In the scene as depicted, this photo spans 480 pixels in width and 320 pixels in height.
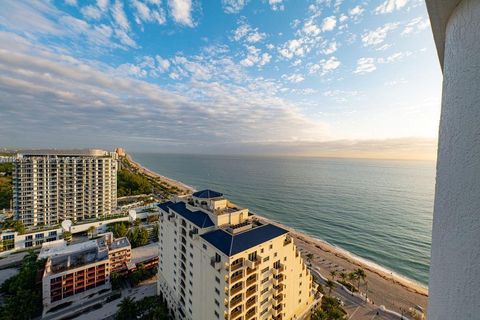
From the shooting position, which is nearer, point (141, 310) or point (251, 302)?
point (251, 302)

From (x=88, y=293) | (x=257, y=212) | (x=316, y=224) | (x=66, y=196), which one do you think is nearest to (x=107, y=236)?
(x=88, y=293)

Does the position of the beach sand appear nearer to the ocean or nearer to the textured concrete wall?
the ocean

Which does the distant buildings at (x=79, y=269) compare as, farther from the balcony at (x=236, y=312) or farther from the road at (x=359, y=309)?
the road at (x=359, y=309)

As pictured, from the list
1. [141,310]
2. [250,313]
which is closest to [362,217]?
[250,313]

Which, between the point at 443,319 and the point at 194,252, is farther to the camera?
the point at 194,252

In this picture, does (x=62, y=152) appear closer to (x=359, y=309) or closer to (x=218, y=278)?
(x=218, y=278)

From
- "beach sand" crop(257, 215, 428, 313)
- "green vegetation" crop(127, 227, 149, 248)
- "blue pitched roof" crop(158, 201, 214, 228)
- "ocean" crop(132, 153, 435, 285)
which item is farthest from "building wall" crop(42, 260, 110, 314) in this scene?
"ocean" crop(132, 153, 435, 285)

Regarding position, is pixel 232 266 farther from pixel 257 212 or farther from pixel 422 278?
pixel 257 212
